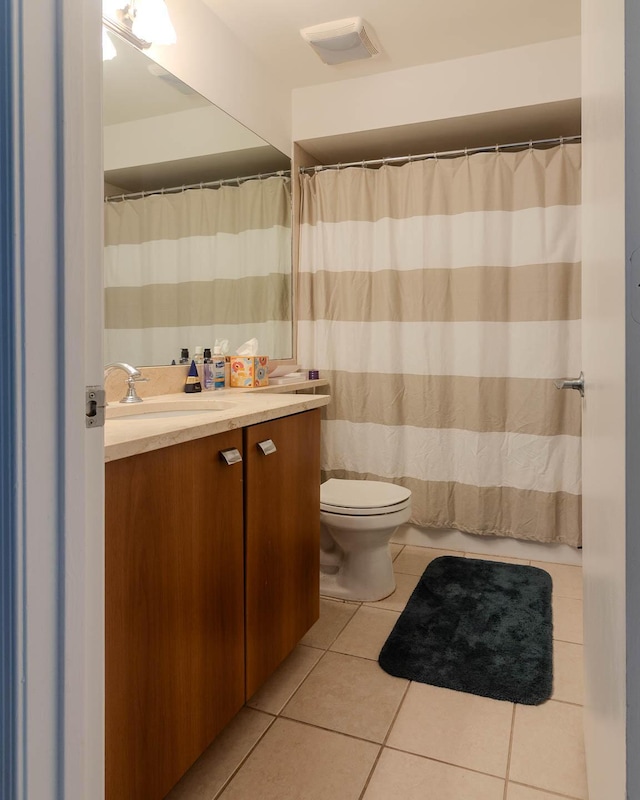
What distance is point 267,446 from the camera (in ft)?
5.06

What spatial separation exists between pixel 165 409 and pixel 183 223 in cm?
89

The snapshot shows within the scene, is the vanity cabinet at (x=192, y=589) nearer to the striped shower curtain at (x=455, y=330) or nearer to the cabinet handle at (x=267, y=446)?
the cabinet handle at (x=267, y=446)

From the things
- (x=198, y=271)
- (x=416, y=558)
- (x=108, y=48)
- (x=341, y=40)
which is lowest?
(x=416, y=558)

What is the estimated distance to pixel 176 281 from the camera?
7.58 ft

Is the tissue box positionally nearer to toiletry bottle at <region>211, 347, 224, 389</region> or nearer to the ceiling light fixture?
toiletry bottle at <region>211, 347, 224, 389</region>

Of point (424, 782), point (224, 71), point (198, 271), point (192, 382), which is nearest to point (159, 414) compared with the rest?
point (192, 382)

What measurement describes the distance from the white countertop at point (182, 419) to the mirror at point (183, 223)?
0.27 meters

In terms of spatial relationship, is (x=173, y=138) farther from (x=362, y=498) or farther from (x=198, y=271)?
(x=362, y=498)

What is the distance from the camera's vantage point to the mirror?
78.0 inches

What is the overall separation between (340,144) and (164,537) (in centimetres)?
262

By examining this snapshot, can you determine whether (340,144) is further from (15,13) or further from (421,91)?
(15,13)

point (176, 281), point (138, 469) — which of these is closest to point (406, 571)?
point (176, 281)

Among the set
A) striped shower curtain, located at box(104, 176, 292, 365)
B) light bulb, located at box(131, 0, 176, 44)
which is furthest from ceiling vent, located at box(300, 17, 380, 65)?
light bulb, located at box(131, 0, 176, 44)

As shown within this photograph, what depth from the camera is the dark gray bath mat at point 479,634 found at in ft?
5.81
